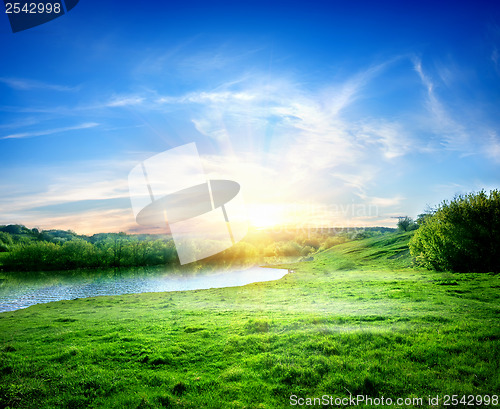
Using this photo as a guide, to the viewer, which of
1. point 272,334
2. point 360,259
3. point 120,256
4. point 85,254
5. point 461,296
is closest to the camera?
point 272,334

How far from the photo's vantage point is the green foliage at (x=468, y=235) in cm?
3659

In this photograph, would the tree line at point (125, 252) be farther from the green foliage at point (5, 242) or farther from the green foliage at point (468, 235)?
the green foliage at point (468, 235)

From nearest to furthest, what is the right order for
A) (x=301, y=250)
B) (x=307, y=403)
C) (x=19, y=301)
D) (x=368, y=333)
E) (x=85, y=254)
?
1. (x=307, y=403)
2. (x=368, y=333)
3. (x=19, y=301)
4. (x=85, y=254)
5. (x=301, y=250)

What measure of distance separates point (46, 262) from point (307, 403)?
121 meters

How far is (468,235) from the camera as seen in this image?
124 ft

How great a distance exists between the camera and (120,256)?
117375 mm

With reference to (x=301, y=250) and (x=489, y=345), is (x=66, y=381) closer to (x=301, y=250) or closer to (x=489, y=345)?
(x=489, y=345)

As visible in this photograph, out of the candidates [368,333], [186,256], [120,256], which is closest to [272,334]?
[368,333]

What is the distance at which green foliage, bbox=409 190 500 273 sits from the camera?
3659 cm

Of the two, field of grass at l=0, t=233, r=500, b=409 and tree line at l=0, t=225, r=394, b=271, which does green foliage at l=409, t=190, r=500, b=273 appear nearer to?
field of grass at l=0, t=233, r=500, b=409
